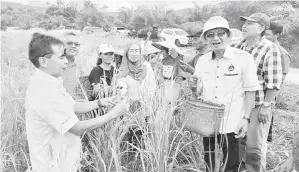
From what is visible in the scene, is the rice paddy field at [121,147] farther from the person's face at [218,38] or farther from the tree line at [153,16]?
the tree line at [153,16]

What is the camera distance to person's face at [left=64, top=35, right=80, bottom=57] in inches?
127

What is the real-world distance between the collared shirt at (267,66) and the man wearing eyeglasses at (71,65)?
6.02ft

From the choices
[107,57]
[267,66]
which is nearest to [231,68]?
[267,66]

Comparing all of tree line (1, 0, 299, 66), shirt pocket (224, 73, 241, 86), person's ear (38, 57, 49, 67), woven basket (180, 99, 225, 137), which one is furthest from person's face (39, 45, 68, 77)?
tree line (1, 0, 299, 66)

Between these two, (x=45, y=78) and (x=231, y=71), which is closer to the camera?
(x=45, y=78)

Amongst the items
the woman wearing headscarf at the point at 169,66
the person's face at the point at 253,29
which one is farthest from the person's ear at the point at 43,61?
the person's face at the point at 253,29

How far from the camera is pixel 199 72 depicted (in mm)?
2527

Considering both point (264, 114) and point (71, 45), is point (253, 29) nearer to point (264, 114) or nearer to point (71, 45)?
point (264, 114)

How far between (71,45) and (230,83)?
6.16ft

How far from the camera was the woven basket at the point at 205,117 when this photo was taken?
2.07 metres

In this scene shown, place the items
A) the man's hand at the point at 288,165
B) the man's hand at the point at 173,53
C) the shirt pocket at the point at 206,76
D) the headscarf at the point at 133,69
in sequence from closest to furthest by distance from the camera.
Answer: the man's hand at the point at 288,165, the shirt pocket at the point at 206,76, the headscarf at the point at 133,69, the man's hand at the point at 173,53

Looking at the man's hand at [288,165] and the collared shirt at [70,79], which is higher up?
the collared shirt at [70,79]

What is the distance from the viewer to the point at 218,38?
232 centimetres

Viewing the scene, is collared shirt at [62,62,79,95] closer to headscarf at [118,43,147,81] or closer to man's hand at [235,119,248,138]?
headscarf at [118,43,147,81]
